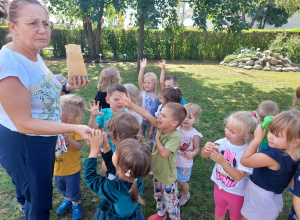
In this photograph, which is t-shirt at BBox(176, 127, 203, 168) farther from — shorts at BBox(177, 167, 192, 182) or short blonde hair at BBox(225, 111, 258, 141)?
short blonde hair at BBox(225, 111, 258, 141)

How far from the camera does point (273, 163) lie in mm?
1738

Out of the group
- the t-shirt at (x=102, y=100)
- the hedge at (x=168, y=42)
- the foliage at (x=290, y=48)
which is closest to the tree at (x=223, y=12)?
the t-shirt at (x=102, y=100)

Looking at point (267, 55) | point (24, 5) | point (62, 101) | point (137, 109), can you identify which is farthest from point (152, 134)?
point (267, 55)

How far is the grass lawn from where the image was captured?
2.78 meters

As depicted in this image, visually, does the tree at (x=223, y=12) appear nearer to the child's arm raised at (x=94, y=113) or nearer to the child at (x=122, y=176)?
the child's arm raised at (x=94, y=113)

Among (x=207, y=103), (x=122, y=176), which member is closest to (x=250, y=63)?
(x=207, y=103)

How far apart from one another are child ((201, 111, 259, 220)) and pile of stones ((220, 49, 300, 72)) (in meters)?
11.3

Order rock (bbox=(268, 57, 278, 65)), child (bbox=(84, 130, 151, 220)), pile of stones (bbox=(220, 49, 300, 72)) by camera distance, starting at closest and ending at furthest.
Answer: child (bbox=(84, 130, 151, 220)) < pile of stones (bbox=(220, 49, 300, 72)) < rock (bbox=(268, 57, 278, 65))

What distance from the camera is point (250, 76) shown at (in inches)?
410

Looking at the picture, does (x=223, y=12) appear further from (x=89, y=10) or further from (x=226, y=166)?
(x=226, y=166)

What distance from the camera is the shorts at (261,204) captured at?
1900 mm

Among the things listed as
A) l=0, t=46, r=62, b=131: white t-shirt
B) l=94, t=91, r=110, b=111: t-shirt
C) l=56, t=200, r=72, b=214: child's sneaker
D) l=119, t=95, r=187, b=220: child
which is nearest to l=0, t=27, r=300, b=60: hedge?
l=94, t=91, r=110, b=111: t-shirt

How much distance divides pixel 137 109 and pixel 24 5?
1307 mm

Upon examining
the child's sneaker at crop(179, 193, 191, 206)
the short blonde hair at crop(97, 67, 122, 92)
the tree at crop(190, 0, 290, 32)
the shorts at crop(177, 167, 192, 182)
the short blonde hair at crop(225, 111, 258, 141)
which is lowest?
the child's sneaker at crop(179, 193, 191, 206)
